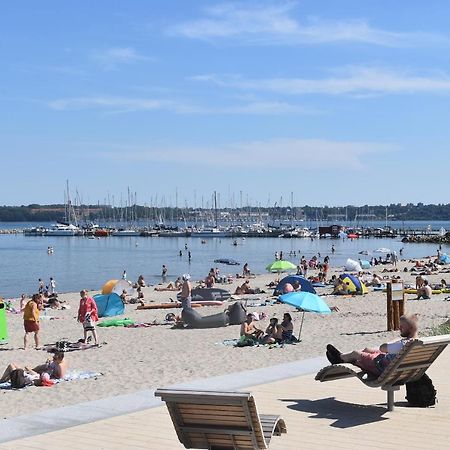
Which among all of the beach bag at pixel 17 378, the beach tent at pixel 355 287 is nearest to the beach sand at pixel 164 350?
the beach bag at pixel 17 378

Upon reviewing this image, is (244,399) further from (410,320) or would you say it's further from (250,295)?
(250,295)

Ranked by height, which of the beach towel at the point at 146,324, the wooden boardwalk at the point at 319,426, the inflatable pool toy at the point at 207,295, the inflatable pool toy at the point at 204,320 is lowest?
the beach towel at the point at 146,324

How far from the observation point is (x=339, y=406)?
9.16 meters

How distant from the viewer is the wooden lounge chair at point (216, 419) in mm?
6145

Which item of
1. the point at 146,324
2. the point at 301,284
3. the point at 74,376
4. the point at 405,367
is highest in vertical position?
the point at 405,367

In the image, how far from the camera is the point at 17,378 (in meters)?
12.8

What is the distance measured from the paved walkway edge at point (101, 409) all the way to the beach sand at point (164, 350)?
6.03 feet

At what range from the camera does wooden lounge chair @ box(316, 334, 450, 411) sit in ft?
27.6

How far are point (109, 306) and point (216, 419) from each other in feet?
69.2

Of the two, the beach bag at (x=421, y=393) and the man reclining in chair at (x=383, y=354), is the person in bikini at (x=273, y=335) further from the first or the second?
the beach bag at (x=421, y=393)

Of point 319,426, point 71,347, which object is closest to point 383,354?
point 319,426

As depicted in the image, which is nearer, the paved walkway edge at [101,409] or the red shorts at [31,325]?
the paved walkway edge at [101,409]

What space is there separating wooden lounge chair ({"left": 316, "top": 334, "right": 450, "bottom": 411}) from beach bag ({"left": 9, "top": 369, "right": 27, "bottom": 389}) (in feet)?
18.4

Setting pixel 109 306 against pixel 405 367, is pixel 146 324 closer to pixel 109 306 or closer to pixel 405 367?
pixel 109 306
